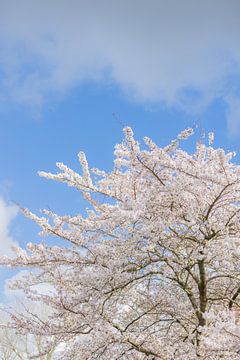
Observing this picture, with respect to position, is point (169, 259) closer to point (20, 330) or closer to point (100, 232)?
point (100, 232)

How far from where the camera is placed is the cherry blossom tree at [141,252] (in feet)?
16.3

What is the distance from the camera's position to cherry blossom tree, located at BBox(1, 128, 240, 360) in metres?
4.98

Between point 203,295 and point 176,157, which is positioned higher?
point 176,157

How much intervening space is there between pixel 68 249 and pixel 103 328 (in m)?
1.24

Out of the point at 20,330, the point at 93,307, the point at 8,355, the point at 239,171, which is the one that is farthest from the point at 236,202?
the point at 8,355

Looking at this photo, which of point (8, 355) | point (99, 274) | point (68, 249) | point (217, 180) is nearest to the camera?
point (217, 180)

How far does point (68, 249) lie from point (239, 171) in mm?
2854

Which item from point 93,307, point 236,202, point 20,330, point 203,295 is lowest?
point 20,330

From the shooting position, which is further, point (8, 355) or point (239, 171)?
point (8, 355)

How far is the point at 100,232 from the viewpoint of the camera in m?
5.60

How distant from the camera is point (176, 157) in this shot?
17.5 ft

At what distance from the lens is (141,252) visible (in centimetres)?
519

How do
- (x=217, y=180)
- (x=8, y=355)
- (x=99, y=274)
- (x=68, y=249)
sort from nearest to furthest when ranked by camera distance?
1. (x=217, y=180)
2. (x=99, y=274)
3. (x=68, y=249)
4. (x=8, y=355)

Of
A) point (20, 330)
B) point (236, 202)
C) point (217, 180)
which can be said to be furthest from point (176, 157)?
point (20, 330)
